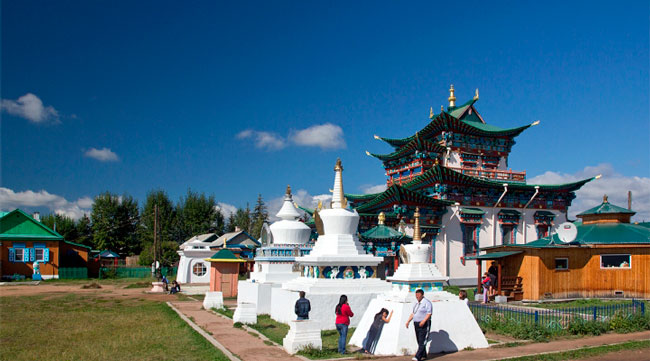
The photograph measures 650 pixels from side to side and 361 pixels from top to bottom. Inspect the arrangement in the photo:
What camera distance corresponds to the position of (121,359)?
1203 centimetres

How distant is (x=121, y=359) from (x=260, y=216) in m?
75.9

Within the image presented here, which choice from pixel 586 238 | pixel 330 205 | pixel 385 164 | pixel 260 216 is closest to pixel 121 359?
pixel 330 205

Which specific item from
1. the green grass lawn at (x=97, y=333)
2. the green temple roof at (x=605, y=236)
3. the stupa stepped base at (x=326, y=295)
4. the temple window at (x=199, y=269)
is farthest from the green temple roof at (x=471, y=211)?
the temple window at (x=199, y=269)

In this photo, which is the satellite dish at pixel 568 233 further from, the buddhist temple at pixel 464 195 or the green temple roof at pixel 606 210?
the buddhist temple at pixel 464 195

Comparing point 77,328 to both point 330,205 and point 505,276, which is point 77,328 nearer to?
point 330,205

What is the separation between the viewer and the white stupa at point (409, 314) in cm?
1217

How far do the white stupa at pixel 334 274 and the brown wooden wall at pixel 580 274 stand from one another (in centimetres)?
862

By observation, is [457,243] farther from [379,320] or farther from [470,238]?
[379,320]

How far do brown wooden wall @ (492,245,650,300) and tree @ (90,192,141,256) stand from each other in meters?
60.7

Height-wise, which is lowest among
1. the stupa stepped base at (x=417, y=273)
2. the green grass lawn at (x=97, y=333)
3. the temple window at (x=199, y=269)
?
the temple window at (x=199, y=269)

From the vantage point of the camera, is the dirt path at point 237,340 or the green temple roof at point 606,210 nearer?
the dirt path at point 237,340

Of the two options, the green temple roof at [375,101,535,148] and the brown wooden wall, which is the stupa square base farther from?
the green temple roof at [375,101,535,148]

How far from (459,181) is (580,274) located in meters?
11.0

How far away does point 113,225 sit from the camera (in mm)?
72625
